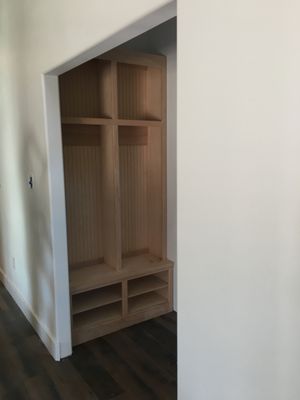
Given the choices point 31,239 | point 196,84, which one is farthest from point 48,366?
point 196,84

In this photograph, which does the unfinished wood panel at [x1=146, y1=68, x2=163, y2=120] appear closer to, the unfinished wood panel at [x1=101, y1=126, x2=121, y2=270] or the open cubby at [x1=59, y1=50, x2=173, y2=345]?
the open cubby at [x1=59, y1=50, x2=173, y2=345]

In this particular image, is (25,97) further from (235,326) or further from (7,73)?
(235,326)

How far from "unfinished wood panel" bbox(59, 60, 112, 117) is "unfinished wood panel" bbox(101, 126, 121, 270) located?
0.23m

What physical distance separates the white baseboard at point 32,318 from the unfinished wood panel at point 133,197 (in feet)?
3.22

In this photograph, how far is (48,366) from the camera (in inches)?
98.9

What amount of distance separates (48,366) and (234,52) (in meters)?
2.43

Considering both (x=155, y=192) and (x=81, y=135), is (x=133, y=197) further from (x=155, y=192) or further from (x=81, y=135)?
(x=81, y=135)

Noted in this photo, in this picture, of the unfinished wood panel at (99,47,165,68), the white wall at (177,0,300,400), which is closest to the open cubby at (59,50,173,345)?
the unfinished wood panel at (99,47,165,68)

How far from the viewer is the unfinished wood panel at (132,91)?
3.15 meters

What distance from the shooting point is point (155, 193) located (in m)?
3.30

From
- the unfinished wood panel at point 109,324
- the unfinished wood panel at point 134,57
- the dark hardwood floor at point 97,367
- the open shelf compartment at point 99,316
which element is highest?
the unfinished wood panel at point 134,57

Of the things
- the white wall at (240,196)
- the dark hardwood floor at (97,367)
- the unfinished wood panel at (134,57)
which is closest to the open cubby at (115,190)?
the unfinished wood panel at (134,57)

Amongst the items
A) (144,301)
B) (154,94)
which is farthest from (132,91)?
(144,301)

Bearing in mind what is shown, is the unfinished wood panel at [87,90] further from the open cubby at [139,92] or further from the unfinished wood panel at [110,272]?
the unfinished wood panel at [110,272]
